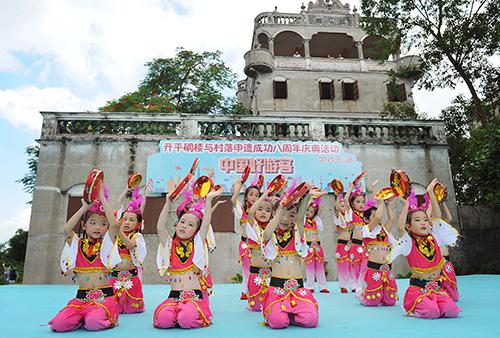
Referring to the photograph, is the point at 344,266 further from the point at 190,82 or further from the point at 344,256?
the point at 190,82

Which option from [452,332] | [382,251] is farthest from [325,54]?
[452,332]

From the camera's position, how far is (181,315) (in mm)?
3590

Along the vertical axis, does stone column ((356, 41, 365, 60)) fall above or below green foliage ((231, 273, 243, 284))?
above

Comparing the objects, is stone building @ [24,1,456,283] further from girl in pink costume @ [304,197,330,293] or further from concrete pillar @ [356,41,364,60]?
concrete pillar @ [356,41,364,60]

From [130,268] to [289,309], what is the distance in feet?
7.50

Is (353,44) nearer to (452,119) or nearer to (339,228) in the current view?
(452,119)

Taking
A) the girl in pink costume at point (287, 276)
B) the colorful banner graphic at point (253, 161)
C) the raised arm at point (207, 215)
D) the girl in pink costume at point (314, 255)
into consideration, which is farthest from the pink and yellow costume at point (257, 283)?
the colorful banner graphic at point (253, 161)

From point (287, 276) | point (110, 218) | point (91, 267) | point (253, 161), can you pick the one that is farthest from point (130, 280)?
point (253, 161)

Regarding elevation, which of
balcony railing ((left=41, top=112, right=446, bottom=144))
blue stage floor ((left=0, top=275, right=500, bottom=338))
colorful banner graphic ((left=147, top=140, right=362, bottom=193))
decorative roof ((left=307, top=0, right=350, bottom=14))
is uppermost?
decorative roof ((left=307, top=0, right=350, bottom=14))

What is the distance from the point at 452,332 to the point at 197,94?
51.9 ft

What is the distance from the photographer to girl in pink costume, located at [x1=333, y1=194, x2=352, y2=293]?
673 cm

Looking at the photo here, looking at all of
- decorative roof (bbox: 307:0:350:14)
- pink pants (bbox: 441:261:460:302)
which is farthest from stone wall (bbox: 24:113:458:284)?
decorative roof (bbox: 307:0:350:14)

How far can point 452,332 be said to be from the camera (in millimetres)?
3391

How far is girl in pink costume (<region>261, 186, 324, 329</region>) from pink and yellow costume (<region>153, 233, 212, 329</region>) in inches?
27.3
